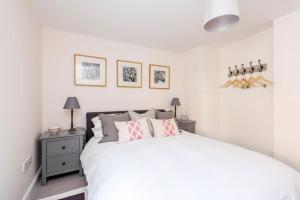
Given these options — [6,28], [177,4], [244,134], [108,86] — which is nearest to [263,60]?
[244,134]

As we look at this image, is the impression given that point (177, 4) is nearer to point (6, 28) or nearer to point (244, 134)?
point (6, 28)

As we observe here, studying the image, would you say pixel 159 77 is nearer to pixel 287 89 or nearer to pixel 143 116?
pixel 143 116

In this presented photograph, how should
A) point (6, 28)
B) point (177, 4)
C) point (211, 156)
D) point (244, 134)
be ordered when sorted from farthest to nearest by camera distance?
1. point (244, 134)
2. point (177, 4)
3. point (211, 156)
4. point (6, 28)

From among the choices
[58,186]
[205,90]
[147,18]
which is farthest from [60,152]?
[205,90]

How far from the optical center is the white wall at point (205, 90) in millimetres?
3334

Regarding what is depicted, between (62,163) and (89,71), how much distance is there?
156cm

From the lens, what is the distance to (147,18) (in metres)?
2.23

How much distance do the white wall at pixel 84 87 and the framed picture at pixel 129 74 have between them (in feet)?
0.28

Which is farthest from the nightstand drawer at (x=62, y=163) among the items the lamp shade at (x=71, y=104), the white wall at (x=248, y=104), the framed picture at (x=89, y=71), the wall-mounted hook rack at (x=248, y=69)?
the wall-mounted hook rack at (x=248, y=69)

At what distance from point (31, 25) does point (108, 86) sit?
1.42m

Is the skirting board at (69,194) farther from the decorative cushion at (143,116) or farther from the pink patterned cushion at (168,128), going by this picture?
the pink patterned cushion at (168,128)

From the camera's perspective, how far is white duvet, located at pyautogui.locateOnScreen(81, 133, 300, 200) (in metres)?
1.03

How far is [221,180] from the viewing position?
1120 millimetres

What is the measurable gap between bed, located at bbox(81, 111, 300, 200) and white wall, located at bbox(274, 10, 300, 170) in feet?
3.34
